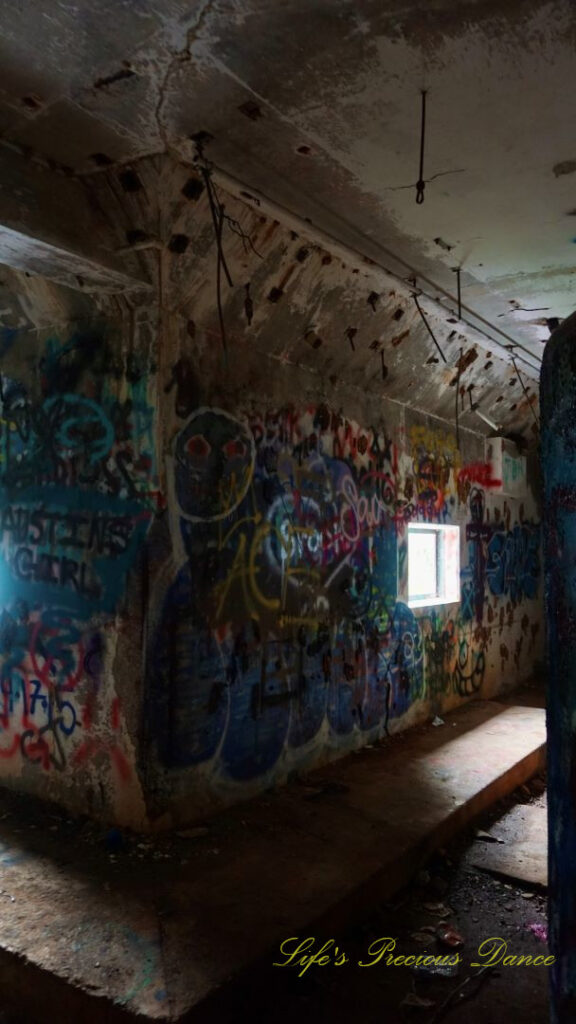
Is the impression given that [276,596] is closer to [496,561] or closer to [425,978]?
[425,978]

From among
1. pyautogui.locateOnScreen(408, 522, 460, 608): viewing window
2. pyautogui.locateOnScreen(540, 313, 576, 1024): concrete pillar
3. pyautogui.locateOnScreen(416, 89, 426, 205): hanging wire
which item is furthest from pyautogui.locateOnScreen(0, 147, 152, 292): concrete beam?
pyautogui.locateOnScreen(408, 522, 460, 608): viewing window

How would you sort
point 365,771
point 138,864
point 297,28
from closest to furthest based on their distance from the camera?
point 297,28 → point 138,864 → point 365,771

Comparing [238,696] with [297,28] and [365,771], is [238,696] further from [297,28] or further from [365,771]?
[297,28]

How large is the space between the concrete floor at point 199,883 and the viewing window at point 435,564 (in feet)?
6.99

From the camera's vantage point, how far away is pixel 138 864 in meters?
3.36

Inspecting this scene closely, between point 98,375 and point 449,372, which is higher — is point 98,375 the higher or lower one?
the lower one

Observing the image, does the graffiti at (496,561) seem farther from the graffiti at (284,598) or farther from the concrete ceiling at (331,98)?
the concrete ceiling at (331,98)

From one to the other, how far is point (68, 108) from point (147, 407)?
143cm

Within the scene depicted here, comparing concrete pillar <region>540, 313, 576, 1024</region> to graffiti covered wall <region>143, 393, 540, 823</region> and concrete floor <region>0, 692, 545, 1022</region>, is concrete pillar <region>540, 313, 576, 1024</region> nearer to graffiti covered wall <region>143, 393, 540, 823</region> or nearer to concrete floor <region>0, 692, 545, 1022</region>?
concrete floor <region>0, 692, 545, 1022</region>

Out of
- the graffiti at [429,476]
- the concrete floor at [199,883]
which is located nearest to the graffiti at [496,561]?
the graffiti at [429,476]

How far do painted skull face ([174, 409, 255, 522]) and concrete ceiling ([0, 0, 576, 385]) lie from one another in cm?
131

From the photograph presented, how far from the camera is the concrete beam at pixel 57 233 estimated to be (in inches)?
122

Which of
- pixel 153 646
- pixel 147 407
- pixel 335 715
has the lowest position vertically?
pixel 335 715

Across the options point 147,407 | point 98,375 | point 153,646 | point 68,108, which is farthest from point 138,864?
point 68,108
